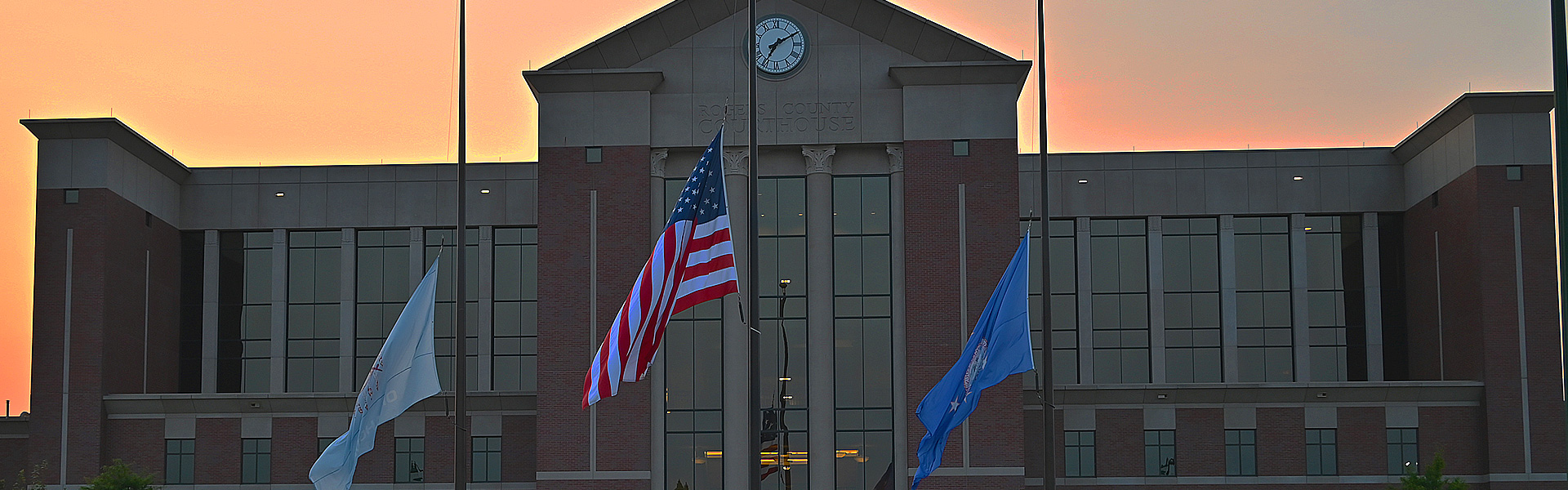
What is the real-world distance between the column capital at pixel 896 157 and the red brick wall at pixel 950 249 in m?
0.25

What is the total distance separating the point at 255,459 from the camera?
50.5m

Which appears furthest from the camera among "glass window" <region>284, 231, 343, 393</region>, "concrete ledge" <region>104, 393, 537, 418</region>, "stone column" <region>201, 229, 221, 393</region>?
"glass window" <region>284, 231, 343, 393</region>

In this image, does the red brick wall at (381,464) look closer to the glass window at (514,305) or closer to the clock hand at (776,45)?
the glass window at (514,305)

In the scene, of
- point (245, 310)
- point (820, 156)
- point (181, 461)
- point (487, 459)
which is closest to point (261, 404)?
point (181, 461)

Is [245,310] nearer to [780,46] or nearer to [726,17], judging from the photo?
[726,17]

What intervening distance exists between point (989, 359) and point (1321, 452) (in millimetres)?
25455

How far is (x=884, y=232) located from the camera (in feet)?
150

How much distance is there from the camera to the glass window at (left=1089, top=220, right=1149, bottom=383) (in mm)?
54938

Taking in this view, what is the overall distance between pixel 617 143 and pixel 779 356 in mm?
7518

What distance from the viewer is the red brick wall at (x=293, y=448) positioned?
50.4 m

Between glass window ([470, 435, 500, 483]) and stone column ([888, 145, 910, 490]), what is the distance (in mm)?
Answer: 13704

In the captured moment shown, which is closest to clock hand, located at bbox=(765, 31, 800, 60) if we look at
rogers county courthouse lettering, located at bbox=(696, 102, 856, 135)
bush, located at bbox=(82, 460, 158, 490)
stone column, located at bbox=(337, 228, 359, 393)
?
rogers county courthouse lettering, located at bbox=(696, 102, 856, 135)

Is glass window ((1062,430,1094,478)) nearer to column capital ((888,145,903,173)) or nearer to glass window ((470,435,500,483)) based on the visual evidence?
column capital ((888,145,903,173))

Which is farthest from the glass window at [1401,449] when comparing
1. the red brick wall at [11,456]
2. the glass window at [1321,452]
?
the red brick wall at [11,456]
